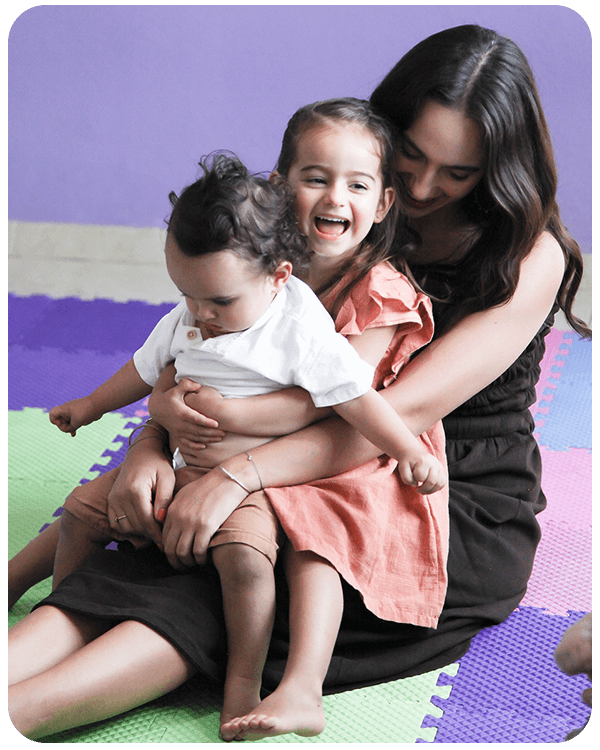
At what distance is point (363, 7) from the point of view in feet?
10.1

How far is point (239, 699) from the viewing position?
3.48 feet

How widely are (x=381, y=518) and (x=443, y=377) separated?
238 millimetres

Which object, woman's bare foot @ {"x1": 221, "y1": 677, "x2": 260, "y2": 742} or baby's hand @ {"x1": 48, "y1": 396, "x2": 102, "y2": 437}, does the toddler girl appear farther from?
baby's hand @ {"x1": 48, "y1": 396, "x2": 102, "y2": 437}

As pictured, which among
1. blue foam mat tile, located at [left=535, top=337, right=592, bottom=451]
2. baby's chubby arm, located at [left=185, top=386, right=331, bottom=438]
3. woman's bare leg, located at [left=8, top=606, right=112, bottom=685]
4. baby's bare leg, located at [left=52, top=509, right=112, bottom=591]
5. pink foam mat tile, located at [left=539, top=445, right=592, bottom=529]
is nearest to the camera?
woman's bare leg, located at [left=8, top=606, right=112, bottom=685]

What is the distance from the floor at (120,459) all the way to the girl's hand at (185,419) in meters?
0.36

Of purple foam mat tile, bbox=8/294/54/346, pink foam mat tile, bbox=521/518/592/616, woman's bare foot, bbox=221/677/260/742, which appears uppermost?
woman's bare foot, bbox=221/677/260/742

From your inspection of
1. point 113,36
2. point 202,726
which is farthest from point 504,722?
point 113,36

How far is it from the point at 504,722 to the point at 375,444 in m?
0.43

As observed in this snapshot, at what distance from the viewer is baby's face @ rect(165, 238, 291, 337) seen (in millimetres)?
1101

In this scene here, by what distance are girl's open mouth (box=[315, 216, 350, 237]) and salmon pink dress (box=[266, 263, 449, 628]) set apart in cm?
8

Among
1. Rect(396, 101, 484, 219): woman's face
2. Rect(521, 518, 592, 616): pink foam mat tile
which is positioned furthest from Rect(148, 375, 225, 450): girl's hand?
Rect(521, 518, 592, 616): pink foam mat tile

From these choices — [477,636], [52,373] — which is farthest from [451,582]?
[52,373]
